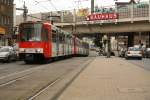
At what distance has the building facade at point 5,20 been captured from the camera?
6700cm

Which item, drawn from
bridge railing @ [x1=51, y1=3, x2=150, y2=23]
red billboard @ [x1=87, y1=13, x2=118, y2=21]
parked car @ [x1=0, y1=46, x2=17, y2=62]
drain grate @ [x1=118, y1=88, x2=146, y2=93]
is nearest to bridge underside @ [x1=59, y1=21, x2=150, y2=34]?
bridge railing @ [x1=51, y1=3, x2=150, y2=23]

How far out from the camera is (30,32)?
34.6 metres

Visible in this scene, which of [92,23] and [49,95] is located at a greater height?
[92,23]

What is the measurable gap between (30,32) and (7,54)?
492 centimetres

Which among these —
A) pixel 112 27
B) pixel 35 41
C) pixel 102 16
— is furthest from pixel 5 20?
pixel 35 41

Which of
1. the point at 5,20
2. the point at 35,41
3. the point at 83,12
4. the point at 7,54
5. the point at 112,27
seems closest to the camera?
the point at 35,41

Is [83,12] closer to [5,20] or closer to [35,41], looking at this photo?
[5,20]

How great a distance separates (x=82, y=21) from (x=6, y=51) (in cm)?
4428

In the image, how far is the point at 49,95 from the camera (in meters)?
13.9

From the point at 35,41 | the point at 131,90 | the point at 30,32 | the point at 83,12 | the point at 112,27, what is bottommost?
the point at 131,90

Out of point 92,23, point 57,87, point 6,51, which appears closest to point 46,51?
point 6,51

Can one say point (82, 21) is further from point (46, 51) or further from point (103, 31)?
point (46, 51)

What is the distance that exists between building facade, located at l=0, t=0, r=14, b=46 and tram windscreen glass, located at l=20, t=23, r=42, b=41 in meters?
31.2

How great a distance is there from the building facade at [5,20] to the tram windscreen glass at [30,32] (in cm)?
3116
